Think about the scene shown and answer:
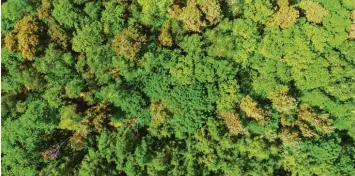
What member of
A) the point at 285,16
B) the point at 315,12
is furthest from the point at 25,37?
the point at 315,12

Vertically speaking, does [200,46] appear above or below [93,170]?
above

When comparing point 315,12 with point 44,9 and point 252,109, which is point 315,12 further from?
point 44,9

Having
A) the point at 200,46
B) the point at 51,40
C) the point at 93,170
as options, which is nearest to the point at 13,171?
the point at 93,170

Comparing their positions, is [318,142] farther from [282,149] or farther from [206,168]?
[206,168]

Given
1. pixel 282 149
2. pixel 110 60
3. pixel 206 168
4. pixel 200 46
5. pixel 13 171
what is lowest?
pixel 13 171

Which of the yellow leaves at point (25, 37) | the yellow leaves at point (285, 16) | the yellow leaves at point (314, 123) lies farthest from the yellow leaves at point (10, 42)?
the yellow leaves at point (314, 123)

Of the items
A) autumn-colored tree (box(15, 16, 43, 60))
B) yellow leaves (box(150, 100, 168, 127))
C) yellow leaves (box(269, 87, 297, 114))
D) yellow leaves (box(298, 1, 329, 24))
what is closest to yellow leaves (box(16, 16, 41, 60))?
autumn-colored tree (box(15, 16, 43, 60))

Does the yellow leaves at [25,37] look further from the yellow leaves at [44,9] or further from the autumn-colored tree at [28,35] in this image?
the yellow leaves at [44,9]
